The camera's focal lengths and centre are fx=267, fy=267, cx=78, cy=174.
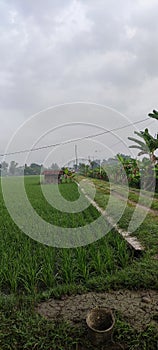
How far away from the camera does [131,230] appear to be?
3727 millimetres

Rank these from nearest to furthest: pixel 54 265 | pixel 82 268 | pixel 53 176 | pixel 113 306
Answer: pixel 113 306
pixel 82 268
pixel 54 265
pixel 53 176

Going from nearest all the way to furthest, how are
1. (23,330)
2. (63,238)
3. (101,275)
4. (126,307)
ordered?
(23,330) < (126,307) < (101,275) < (63,238)

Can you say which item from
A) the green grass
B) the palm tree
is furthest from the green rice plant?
the palm tree

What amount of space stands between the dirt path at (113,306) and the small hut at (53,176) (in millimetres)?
14898

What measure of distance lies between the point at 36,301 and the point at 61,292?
221 mm

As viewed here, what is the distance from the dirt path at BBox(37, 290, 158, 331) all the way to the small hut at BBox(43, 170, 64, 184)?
1490 cm

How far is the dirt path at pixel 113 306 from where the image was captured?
1.85 m

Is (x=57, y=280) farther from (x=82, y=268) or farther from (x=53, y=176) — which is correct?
(x=53, y=176)

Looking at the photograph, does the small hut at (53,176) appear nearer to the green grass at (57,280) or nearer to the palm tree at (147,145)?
the palm tree at (147,145)

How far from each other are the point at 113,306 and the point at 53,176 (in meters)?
15.7

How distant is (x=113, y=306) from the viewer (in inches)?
78.6

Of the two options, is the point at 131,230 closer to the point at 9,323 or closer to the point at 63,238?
the point at 63,238

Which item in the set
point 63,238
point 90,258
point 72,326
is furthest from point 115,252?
point 72,326

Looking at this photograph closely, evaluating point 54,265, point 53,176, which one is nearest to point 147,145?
point 54,265
